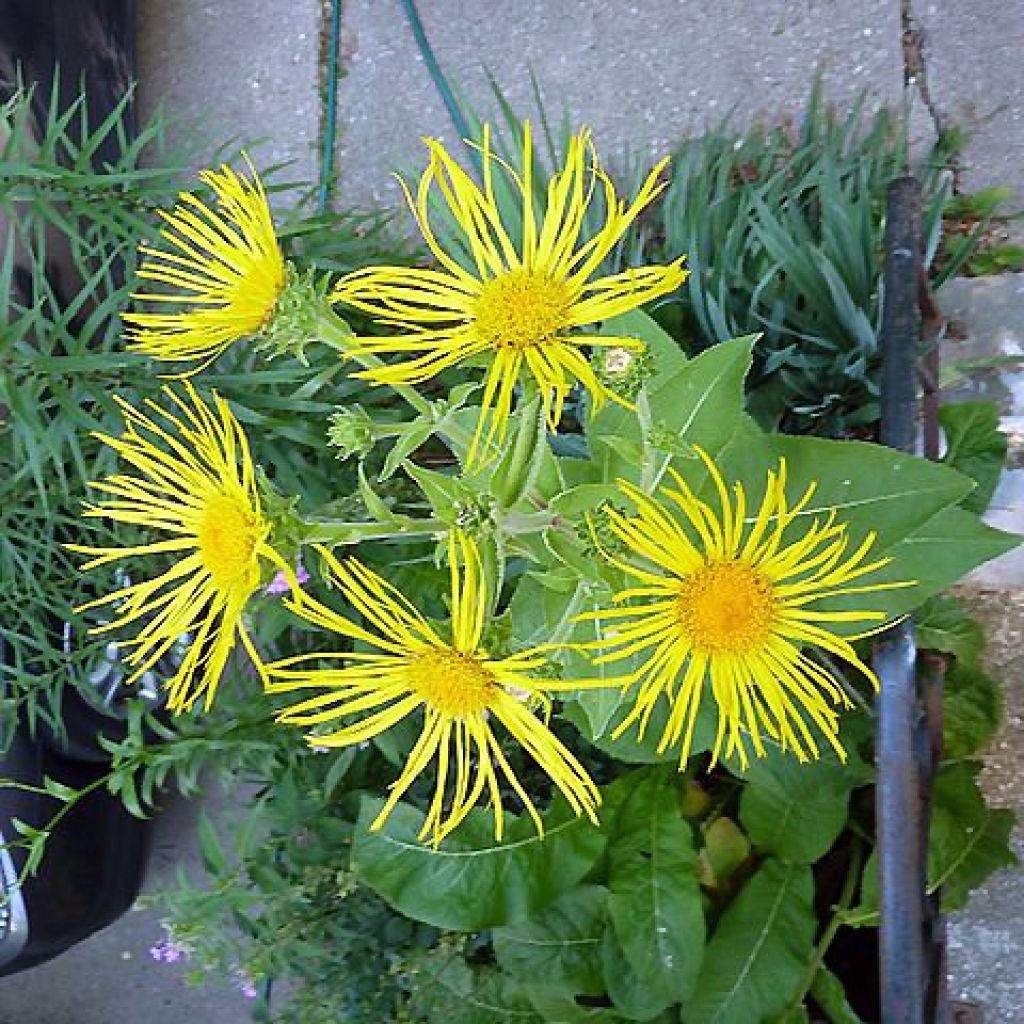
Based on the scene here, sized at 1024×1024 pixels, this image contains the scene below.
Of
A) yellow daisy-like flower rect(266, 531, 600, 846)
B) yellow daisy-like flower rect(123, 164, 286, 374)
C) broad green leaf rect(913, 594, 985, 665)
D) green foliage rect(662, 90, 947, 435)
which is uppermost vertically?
green foliage rect(662, 90, 947, 435)

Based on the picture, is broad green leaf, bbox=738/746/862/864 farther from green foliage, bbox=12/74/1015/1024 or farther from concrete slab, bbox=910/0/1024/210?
concrete slab, bbox=910/0/1024/210

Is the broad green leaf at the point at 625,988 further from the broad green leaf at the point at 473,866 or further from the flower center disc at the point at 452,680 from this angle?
the flower center disc at the point at 452,680

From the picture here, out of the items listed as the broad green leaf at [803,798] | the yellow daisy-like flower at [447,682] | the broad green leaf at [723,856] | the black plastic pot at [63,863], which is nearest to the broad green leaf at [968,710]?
the broad green leaf at [803,798]

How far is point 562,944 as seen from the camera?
115cm

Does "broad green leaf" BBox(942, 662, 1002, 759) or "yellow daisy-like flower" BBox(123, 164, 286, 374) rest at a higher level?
"yellow daisy-like flower" BBox(123, 164, 286, 374)

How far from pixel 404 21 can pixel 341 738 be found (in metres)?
1.23

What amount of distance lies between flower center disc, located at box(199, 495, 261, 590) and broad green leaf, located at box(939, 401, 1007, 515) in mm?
691

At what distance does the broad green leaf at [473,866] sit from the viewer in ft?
3.54

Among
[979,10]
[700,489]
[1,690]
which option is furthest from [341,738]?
[979,10]

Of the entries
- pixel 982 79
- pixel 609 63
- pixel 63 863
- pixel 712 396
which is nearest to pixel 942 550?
pixel 712 396

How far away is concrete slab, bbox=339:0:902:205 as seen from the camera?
4.49 ft

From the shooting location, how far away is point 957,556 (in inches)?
34.8

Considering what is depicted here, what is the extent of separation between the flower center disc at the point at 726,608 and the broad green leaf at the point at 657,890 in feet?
1.52

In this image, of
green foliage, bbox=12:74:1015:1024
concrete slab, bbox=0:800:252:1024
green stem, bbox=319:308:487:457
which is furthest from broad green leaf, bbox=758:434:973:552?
concrete slab, bbox=0:800:252:1024
